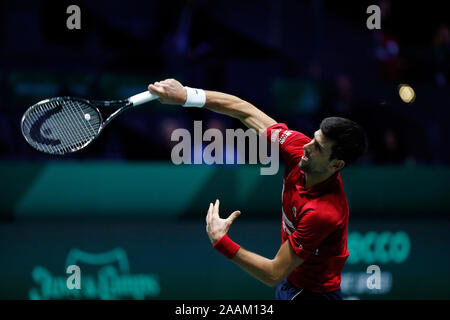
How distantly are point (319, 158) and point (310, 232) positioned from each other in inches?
15.6

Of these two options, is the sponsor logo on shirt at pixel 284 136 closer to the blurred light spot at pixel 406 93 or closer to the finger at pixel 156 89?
the finger at pixel 156 89

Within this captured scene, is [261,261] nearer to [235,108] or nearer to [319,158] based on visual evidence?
[319,158]

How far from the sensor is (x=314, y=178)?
3.40m

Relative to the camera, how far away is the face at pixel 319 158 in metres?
3.28

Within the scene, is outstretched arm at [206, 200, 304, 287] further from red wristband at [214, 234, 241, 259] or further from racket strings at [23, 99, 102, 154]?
racket strings at [23, 99, 102, 154]

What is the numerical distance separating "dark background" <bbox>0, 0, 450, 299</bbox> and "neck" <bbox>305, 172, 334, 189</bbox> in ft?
9.00

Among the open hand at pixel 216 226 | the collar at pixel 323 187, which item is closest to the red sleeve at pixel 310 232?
the collar at pixel 323 187

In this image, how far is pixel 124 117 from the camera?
692 centimetres

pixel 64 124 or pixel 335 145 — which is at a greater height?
pixel 64 124

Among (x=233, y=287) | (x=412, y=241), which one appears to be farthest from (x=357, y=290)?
(x=233, y=287)

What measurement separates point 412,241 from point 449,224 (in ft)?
1.72

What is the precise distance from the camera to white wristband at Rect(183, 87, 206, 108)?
3570mm

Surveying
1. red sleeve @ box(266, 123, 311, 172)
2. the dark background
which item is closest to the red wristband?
red sleeve @ box(266, 123, 311, 172)

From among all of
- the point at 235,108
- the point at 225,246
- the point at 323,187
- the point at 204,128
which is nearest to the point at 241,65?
the point at 204,128
